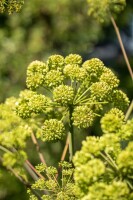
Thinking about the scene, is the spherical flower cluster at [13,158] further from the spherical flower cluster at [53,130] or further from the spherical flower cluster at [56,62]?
the spherical flower cluster at [56,62]

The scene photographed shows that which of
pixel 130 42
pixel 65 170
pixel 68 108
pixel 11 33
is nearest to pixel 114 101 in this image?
pixel 68 108

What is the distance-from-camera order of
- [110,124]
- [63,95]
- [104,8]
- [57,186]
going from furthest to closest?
1. [104,8]
2. [63,95]
3. [57,186]
4. [110,124]

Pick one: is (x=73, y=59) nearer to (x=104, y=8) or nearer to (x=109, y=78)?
(x=109, y=78)

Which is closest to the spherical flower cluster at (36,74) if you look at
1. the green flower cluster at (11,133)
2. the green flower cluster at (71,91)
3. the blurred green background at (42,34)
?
the green flower cluster at (71,91)

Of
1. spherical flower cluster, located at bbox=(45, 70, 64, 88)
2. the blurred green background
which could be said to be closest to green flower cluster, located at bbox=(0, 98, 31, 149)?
spherical flower cluster, located at bbox=(45, 70, 64, 88)

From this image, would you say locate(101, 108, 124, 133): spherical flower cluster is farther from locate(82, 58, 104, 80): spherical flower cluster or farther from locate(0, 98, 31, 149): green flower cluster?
locate(82, 58, 104, 80): spherical flower cluster

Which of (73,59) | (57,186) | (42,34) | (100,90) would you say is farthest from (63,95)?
(42,34)
